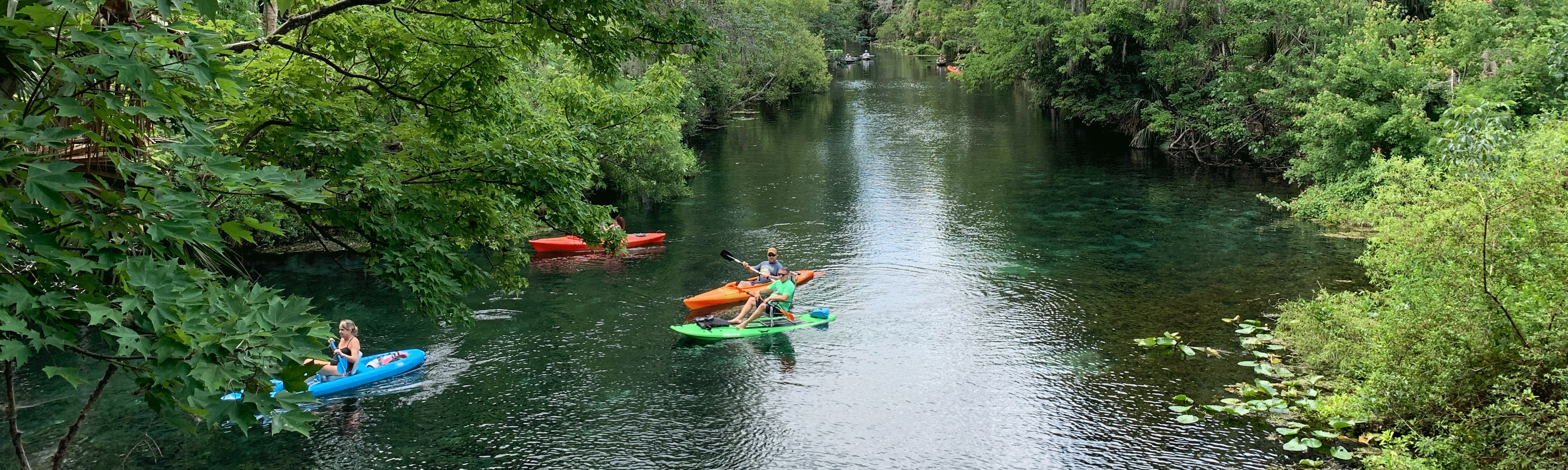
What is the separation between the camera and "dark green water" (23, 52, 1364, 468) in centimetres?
1080

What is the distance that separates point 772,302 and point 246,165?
8895 millimetres

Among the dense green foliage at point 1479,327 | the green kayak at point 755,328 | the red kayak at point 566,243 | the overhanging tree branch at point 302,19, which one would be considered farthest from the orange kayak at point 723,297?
the overhanging tree branch at point 302,19

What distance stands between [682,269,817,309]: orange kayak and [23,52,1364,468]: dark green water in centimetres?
45

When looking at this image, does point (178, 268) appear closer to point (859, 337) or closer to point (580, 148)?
point (580, 148)

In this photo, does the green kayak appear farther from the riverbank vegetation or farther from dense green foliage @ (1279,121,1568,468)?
dense green foliage @ (1279,121,1568,468)

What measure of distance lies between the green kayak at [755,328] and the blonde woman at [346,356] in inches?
162

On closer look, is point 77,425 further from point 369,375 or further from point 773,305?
point 773,305

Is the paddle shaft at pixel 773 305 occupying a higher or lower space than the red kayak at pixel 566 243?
lower

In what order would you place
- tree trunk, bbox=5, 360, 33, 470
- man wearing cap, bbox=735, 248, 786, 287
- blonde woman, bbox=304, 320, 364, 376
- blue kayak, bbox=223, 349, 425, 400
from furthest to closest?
man wearing cap, bbox=735, 248, 786, 287 < blonde woman, bbox=304, 320, 364, 376 < blue kayak, bbox=223, 349, 425, 400 < tree trunk, bbox=5, 360, 33, 470

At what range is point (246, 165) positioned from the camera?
730 cm

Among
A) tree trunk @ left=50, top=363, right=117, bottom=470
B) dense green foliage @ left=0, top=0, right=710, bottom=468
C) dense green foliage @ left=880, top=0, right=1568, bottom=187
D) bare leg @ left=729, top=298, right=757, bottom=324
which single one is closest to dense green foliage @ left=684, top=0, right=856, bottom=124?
dense green foliage @ left=880, top=0, right=1568, bottom=187

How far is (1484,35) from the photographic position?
18891 mm

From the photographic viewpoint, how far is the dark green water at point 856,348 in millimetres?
10797

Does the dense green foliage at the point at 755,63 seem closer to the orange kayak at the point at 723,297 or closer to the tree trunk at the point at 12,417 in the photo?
the orange kayak at the point at 723,297
